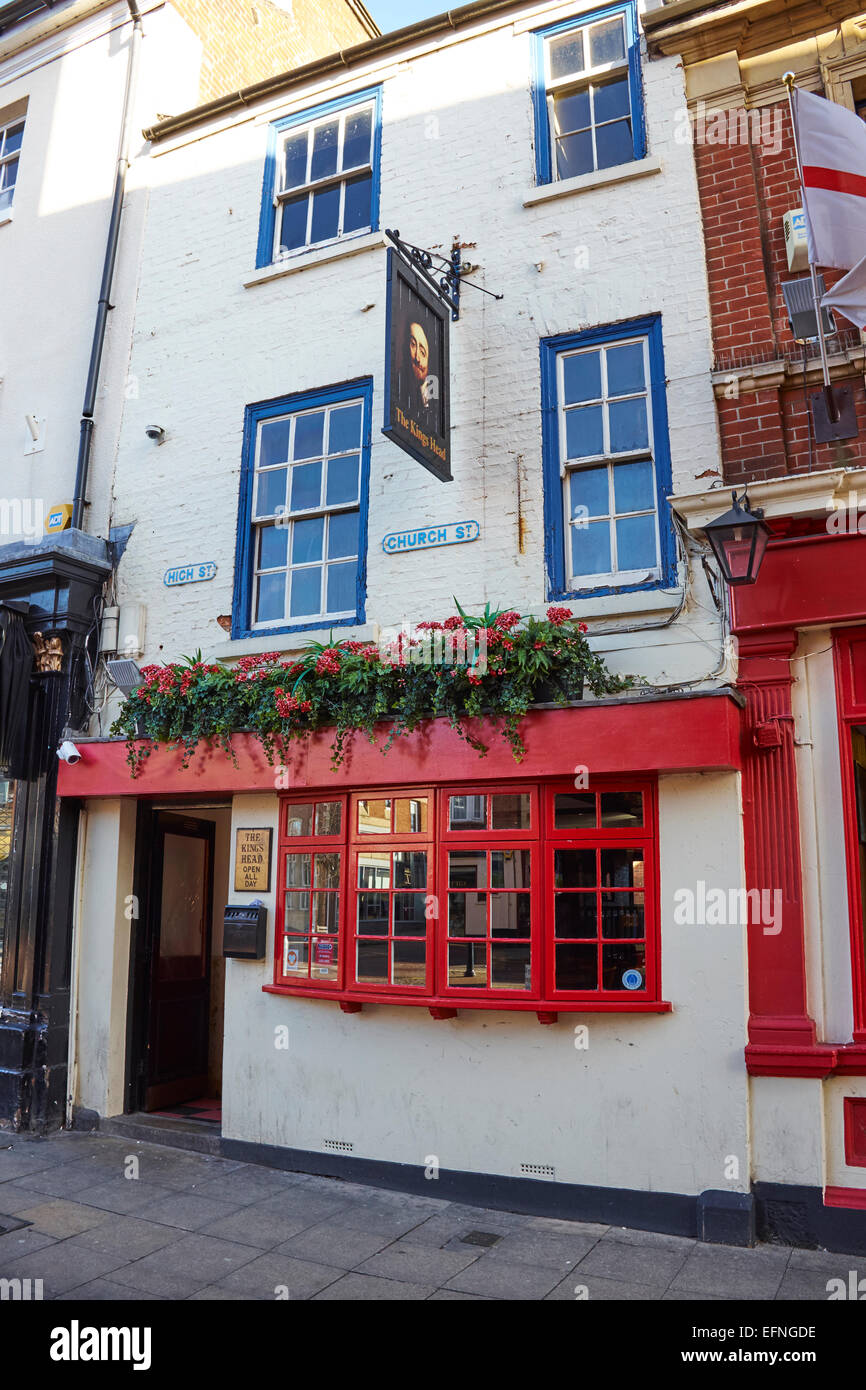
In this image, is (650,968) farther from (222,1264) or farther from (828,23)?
(828,23)

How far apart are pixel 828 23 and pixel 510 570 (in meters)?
4.45

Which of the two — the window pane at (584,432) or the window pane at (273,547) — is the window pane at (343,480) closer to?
the window pane at (273,547)

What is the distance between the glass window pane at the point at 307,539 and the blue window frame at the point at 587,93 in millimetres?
3220

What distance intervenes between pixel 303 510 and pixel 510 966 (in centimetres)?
405

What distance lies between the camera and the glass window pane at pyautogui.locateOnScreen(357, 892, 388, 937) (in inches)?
269

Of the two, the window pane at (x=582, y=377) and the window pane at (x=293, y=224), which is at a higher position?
the window pane at (x=293, y=224)

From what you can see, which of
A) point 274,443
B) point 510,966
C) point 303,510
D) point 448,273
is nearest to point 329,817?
point 510,966

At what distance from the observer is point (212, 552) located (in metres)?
8.34

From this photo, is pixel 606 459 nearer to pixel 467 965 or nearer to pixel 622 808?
pixel 622 808

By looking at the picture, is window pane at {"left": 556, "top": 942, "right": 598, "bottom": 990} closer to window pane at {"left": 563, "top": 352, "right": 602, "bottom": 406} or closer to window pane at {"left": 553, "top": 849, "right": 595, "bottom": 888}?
window pane at {"left": 553, "top": 849, "right": 595, "bottom": 888}

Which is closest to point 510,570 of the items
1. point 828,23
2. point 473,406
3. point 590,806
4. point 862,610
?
point 473,406

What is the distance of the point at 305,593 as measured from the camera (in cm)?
797

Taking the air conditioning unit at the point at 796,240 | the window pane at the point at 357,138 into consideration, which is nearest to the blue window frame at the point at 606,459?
the air conditioning unit at the point at 796,240

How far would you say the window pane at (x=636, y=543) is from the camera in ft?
22.1
